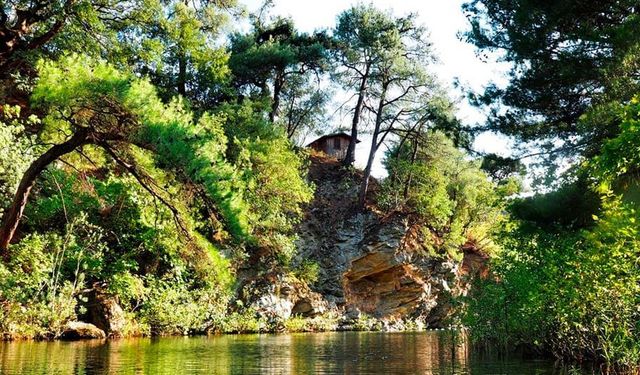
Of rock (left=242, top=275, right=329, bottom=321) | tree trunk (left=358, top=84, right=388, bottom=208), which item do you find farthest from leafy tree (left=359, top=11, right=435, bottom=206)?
rock (left=242, top=275, right=329, bottom=321)

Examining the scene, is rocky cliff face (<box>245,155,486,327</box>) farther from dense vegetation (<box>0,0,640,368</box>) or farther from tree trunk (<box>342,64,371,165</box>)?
tree trunk (<box>342,64,371,165</box>)

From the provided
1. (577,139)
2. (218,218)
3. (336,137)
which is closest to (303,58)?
(336,137)

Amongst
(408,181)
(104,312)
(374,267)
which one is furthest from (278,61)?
(104,312)

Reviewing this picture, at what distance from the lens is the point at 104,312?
61.1 ft

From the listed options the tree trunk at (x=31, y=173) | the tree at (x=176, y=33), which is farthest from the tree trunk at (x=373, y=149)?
the tree trunk at (x=31, y=173)

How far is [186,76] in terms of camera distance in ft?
97.5

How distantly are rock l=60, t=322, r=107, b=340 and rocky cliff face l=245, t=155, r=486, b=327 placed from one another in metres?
14.9

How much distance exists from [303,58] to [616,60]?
1024 inches

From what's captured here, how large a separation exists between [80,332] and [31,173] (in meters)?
6.20

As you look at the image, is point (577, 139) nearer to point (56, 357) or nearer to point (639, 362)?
point (639, 362)

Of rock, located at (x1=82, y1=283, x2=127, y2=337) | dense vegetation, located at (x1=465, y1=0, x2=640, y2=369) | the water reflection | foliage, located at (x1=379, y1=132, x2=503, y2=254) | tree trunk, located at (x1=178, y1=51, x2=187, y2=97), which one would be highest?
tree trunk, located at (x1=178, y1=51, x2=187, y2=97)

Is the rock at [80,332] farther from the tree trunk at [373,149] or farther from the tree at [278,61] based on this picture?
the tree trunk at [373,149]

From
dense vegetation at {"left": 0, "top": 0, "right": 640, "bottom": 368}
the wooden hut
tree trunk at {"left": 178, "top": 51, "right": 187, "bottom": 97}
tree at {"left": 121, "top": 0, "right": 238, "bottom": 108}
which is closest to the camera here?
dense vegetation at {"left": 0, "top": 0, "right": 640, "bottom": 368}

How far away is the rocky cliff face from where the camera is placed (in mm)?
33844
